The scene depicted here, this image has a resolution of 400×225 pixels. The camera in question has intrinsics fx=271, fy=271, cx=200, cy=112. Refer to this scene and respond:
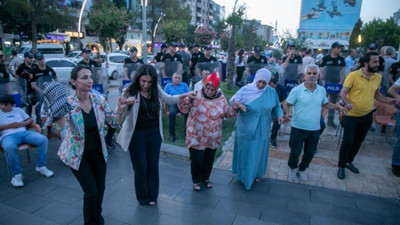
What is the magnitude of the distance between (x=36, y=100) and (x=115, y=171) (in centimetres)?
329

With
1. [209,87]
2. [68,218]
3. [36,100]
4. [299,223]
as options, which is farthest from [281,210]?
[36,100]

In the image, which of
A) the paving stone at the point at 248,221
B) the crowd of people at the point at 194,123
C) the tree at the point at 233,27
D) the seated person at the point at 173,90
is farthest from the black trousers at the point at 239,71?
the paving stone at the point at 248,221

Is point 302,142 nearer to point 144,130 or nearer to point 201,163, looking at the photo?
point 201,163

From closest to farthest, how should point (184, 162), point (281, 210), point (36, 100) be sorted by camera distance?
point (281, 210), point (184, 162), point (36, 100)

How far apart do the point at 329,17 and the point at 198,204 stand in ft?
203

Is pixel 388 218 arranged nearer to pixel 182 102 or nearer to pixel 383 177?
pixel 383 177

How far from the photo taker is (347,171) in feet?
15.5

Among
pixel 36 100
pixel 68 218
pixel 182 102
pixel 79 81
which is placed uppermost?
pixel 79 81

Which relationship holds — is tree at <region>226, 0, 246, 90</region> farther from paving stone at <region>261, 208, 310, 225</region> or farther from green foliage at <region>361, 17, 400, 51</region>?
green foliage at <region>361, 17, 400, 51</region>

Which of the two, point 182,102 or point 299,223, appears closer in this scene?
point 299,223

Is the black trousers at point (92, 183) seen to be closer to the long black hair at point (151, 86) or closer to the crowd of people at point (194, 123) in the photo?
the crowd of people at point (194, 123)

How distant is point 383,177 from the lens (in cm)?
452

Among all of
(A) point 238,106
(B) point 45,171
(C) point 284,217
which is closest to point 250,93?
(A) point 238,106

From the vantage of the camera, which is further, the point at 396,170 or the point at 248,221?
the point at 396,170
